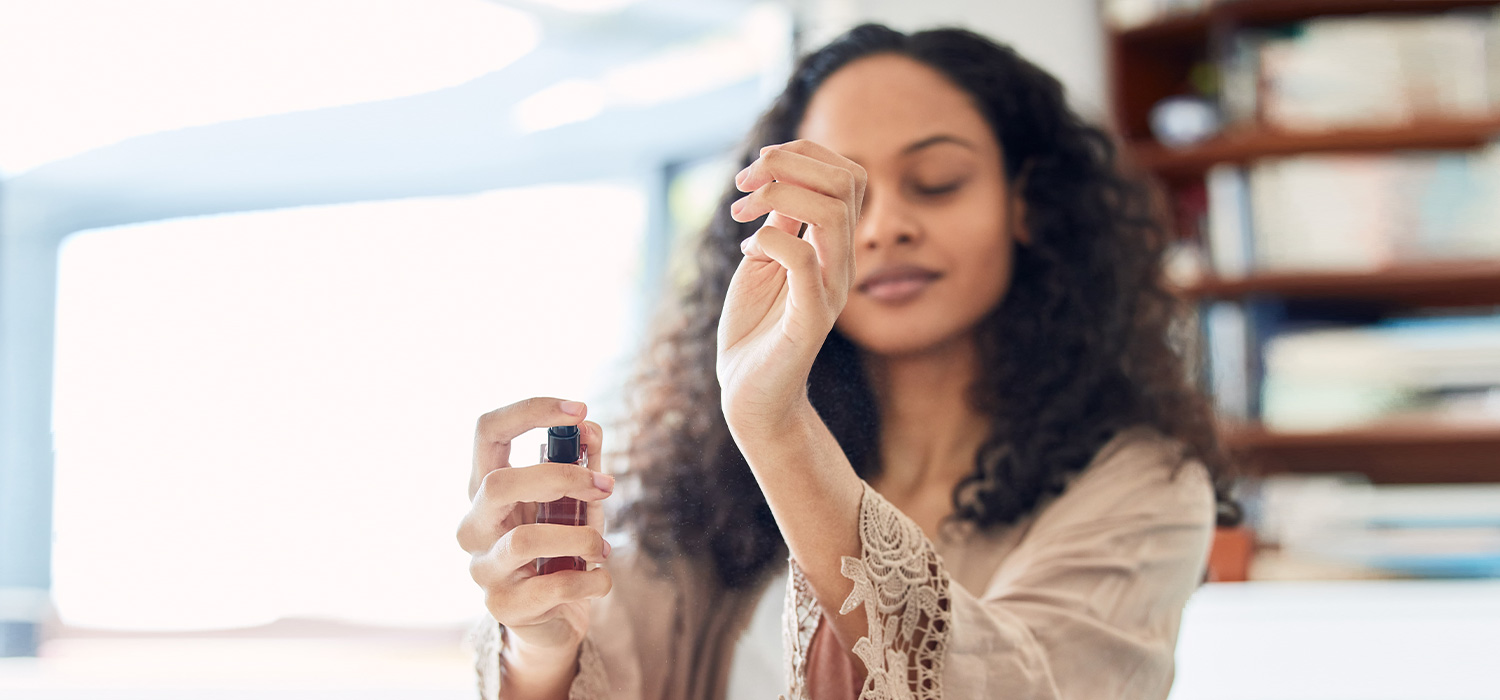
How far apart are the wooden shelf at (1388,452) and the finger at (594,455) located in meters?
1.51

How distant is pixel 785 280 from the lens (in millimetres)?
362

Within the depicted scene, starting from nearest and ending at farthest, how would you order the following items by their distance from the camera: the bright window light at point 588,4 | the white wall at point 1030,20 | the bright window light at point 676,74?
the bright window light at point 676,74 < the bright window light at point 588,4 < the white wall at point 1030,20

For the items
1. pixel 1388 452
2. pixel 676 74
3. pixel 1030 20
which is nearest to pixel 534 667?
pixel 676 74

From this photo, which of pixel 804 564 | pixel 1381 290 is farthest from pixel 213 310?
pixel 1381 290

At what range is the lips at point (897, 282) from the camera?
399mm

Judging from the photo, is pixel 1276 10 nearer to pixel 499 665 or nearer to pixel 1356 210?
pixel 1356 210

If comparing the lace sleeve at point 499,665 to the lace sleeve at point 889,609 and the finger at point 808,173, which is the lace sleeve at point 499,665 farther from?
the finger at point 808,173

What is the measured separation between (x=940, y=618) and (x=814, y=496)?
79 millimetres

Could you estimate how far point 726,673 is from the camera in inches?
16.0

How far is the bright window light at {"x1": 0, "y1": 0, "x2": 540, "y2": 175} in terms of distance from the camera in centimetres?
45

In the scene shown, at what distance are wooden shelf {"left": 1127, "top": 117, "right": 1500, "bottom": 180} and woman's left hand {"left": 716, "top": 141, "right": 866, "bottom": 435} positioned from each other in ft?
4.94

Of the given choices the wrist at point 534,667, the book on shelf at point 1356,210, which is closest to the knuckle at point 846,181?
the wrist at point 534,667

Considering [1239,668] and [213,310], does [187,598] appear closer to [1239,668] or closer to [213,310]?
[213,310]

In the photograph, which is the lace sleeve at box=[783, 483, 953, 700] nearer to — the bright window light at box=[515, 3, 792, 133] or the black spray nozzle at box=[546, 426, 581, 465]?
the black spray nozzle at box=[546, 426, 581, 465]
